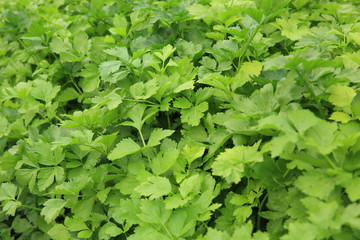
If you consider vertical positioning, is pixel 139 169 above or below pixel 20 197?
above

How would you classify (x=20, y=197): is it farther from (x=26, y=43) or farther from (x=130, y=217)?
(x=26, y=43)

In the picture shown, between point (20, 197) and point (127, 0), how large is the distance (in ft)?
3.69

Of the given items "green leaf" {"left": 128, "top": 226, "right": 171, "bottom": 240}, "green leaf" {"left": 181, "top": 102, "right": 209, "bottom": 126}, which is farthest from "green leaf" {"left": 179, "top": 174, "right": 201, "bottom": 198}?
"green leaf" {"left": 181, "top": 102, "right": 209, "bottom": 126}

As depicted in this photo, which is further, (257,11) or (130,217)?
(257,11)

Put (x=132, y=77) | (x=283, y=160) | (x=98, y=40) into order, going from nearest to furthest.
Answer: (x=283, y=160) → (x=132, y=77) → (x=98, y=40)

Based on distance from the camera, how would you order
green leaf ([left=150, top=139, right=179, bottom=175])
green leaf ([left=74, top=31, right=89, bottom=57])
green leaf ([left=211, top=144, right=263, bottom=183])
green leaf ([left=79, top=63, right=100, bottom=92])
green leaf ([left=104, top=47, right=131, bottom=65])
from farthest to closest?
green leaf ([left=74, top=31, right=89, bottom=57]), green leaf ([left=79, top=63, right=100, bottom=92]), green leaf ([left=104, top=47, right=131, bottom=65]), green leaf ([left=150, top=139, right=179, bottom=175]), green leaf ([left=211, top=144, right=263, bottom=183])

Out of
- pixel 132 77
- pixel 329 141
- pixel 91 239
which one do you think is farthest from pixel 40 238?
pixel 329 141

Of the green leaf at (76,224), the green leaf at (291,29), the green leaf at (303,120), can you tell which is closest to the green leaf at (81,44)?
the green leaf at (76,224)

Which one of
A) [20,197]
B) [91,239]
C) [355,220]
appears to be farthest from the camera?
[20,197]

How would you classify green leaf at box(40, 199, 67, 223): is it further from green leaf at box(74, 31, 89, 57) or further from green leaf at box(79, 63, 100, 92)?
green leaf at box(74, 31, 89, 57)

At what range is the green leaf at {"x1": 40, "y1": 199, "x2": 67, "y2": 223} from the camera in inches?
49.1

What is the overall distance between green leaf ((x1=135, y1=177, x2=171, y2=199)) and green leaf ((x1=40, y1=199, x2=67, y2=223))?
42 centimetres

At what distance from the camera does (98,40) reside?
5.54 feet

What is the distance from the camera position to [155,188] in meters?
1.04
